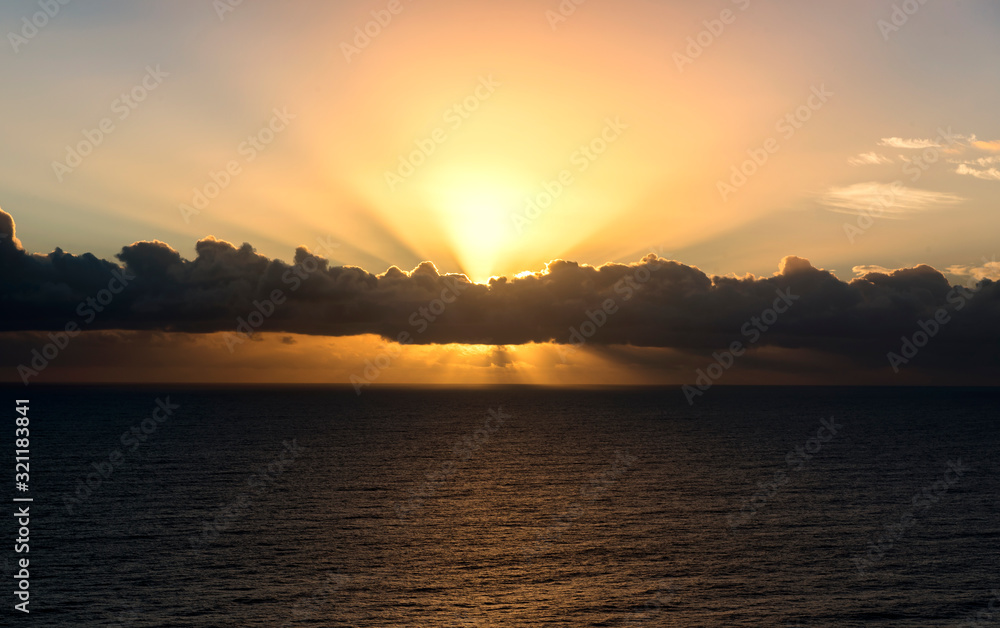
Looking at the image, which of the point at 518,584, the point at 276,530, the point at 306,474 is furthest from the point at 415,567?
the point at 306,474
